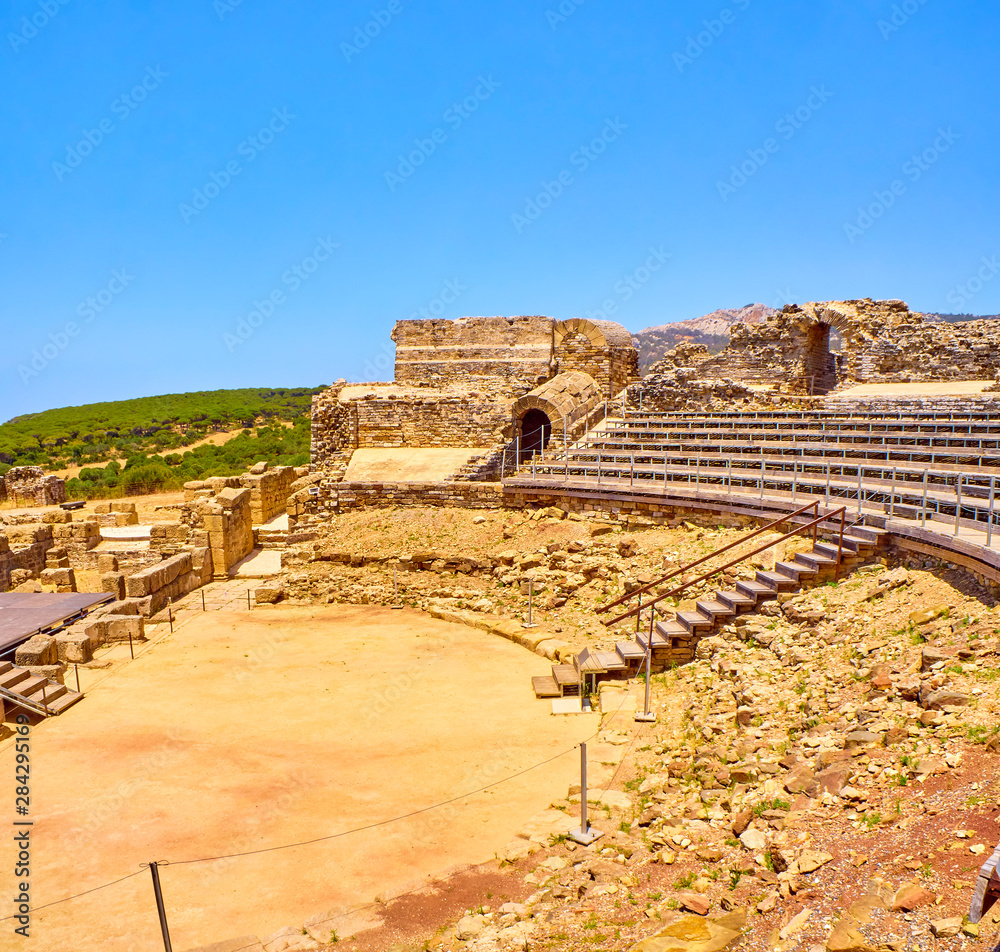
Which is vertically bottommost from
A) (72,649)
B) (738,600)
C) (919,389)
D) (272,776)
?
(272,776)

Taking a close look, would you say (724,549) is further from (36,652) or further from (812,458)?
(36,652)

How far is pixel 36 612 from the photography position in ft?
40.5

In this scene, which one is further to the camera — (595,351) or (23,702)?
(595,351)

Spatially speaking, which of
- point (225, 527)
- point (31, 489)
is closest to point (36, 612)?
point (225, 527)

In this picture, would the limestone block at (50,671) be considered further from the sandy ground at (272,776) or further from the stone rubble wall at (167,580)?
the stone rubble wall at (167,580)

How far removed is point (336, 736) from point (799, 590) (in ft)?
20.5

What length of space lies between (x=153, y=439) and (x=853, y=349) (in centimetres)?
4467

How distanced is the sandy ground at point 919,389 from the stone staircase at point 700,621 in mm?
10041

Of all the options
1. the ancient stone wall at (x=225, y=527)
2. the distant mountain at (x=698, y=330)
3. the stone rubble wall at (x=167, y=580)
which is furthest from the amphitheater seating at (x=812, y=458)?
the distant mountain at (x=698, y=330)

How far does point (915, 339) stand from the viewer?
20.3 m

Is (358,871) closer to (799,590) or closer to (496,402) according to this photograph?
(799,590)

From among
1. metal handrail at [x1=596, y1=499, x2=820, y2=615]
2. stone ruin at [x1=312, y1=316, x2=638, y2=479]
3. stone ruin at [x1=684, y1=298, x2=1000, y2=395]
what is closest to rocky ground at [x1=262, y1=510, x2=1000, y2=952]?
metal handrail at [x1=596, y1=499, x2=820, y2=615]

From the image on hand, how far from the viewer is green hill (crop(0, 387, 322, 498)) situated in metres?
34.2

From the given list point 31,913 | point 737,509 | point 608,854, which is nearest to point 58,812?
point 31,913
